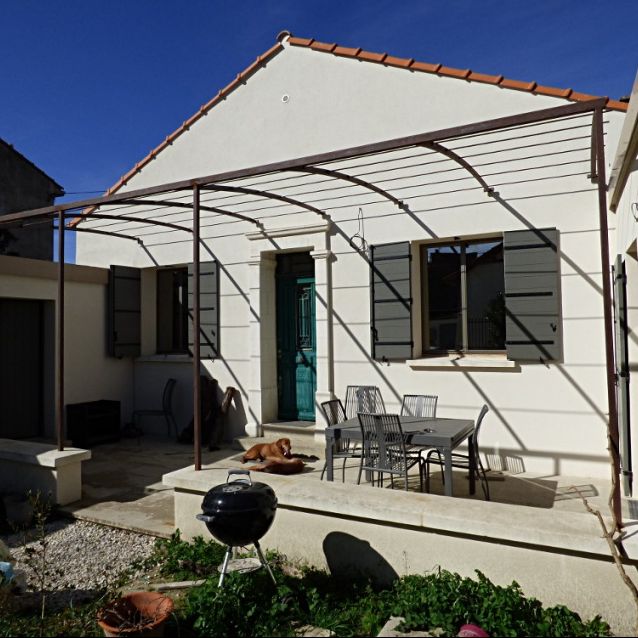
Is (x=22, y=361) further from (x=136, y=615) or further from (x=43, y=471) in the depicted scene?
(x=136, y=615)

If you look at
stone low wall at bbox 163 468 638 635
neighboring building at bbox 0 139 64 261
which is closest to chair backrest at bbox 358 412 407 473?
stone low wall at bbox 163 468 638 635

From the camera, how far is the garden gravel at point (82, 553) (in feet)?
12.4

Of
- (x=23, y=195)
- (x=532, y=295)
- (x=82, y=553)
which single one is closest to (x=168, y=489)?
(x=82, y=553)

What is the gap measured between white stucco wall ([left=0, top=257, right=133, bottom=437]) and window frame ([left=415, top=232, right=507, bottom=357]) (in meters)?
5.00

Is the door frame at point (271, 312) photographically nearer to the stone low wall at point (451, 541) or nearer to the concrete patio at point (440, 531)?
the concrete patio at point (440, 531)

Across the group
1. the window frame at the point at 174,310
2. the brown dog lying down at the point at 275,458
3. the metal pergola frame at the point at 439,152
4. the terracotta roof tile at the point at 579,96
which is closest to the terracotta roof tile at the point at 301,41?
the metal pergola frame at the point at 439,152

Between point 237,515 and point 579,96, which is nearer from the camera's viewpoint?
point 237,515

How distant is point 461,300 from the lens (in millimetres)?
6383

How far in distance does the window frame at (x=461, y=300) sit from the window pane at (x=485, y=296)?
0.04 meters

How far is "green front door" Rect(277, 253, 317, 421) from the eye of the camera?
753cm

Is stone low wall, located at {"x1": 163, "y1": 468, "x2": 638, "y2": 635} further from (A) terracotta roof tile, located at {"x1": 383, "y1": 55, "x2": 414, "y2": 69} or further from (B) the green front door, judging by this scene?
(A) terracotta roof tile, located at {"x1": 383, "y1": 55, "x2": 414, "y2": 69}

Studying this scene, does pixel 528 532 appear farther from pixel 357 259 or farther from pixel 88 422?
pixel 88 422

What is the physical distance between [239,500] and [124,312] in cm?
609

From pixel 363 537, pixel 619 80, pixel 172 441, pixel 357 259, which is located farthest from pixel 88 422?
pixel 619 80
